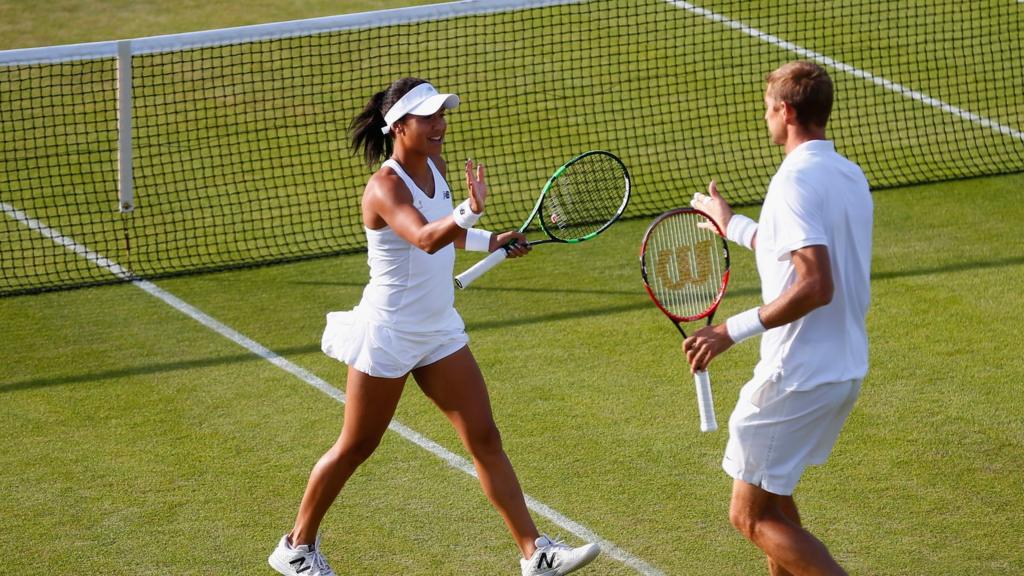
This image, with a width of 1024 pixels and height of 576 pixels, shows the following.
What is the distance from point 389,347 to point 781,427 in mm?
1828

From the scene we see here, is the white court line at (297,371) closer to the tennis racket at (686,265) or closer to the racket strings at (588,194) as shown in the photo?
the tennis racket at (686,265)

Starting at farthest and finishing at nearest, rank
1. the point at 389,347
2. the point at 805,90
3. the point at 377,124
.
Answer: the point at 377,124
the point at 389,347
the point at 805,90

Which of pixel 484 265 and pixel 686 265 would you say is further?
pixel 484 265

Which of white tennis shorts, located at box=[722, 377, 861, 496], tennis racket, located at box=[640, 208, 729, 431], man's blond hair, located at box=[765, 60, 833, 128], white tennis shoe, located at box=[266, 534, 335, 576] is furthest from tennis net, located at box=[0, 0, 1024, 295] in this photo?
man's blond hair, located at box=[765, 60, 833, 128]

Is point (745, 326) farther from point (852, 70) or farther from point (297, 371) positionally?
point (852, 70)

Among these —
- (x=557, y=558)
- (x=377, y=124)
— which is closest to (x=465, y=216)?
(x=377, y=124)

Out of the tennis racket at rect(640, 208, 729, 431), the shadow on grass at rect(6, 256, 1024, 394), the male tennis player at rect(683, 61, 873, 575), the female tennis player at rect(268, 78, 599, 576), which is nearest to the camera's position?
the male tennis player at rect(683, 61, 873, 575)

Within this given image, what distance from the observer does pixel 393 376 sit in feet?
20.4

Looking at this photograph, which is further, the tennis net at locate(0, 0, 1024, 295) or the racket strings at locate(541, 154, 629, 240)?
the tennis net at locate(0, 0, 1024, 295)

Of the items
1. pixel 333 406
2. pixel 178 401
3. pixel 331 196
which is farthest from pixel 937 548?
pixel 331 196

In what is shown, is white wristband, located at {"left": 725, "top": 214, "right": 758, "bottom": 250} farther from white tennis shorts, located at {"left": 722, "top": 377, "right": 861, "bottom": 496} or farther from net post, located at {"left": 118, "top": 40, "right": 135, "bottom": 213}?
net post, located at {"left": 118, "top": 40, "right": 135, "bottom": 213}

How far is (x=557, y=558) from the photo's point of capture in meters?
6.26

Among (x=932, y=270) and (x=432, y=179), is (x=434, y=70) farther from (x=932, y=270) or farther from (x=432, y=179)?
(x=432, y=179)

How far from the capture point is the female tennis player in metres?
6.17
